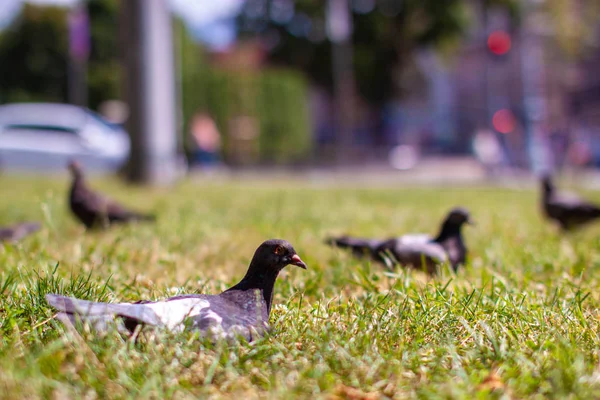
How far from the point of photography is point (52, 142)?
60.4 feet

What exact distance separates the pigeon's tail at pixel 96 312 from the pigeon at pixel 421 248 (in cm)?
159

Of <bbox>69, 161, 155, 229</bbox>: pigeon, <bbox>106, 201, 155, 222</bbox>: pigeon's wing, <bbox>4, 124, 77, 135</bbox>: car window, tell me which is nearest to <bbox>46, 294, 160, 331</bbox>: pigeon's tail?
<bbox>69, 161, 155, 229</bbox>: pigeon

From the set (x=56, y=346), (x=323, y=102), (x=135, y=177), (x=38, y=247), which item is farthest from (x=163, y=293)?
(x=323, y=102)

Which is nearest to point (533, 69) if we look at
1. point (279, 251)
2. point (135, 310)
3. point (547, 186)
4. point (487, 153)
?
point (487, 153)

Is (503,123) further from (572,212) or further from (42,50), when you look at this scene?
(42,50)

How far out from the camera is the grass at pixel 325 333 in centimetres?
178

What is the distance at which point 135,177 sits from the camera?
1041cm

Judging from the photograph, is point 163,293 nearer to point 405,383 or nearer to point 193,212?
point 405,383

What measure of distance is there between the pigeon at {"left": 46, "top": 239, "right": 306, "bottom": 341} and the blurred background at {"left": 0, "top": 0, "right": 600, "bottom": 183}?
8.32m

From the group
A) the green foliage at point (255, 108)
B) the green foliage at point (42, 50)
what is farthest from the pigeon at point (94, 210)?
the green foliage at point (42, 50)

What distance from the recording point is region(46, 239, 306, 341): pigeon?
1.97 metres

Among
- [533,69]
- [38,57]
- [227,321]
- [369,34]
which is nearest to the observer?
[227,321]

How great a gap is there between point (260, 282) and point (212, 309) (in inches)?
9.9

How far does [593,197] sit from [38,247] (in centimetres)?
880
